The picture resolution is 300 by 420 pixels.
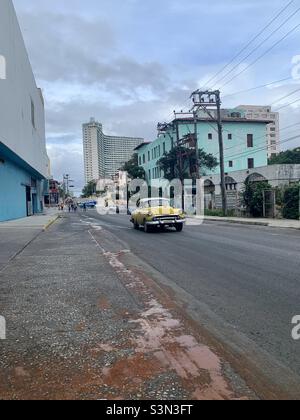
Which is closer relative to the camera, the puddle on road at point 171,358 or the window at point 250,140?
the puddle on road at point 171,358

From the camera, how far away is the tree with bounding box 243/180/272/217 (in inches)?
1157

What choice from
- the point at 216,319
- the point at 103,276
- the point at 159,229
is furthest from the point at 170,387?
the point at 159,229

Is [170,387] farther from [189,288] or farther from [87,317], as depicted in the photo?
[189,288]

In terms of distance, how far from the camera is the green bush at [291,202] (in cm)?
2562

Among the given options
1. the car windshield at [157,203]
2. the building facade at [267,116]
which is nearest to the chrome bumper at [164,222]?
the car windshield at [157,203]

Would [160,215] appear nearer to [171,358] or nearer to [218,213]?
[171,358]

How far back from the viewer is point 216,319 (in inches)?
228

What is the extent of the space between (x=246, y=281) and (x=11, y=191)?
27.9 m

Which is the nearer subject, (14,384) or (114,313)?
(14,384)

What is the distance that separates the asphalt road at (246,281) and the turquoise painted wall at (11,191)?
17780 millimetres

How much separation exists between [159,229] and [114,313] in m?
15.9

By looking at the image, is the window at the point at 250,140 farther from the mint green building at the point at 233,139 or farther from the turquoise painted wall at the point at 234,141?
the turquoise painted wall at the point at 234,141

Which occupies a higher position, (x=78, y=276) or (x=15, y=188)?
(x=15, y=188)

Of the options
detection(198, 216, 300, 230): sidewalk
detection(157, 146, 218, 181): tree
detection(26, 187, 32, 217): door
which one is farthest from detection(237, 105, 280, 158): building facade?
detection(198, 216, 300, 230): sidewalk
